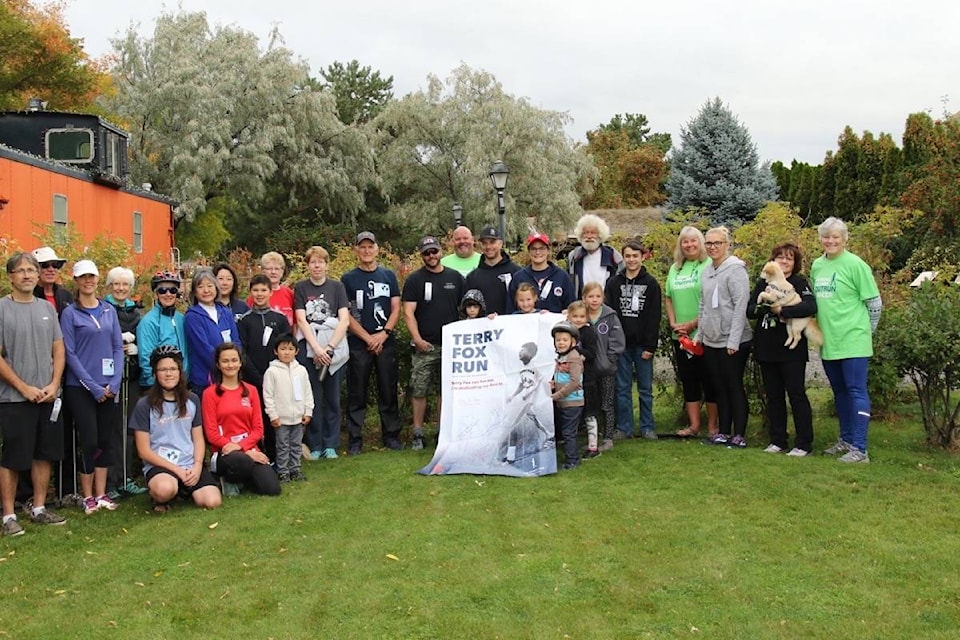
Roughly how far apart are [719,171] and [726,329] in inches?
810

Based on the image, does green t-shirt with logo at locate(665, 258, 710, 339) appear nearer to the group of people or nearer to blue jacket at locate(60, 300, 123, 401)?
the group of people

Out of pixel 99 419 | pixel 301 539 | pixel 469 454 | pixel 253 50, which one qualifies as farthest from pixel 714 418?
pixel 253 50

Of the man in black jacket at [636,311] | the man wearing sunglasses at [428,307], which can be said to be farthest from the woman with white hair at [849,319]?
the man wearing sunglasses at [428,307]

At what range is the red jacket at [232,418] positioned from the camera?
6.68 metres

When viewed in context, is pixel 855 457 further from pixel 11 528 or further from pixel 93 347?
pixel 11 528

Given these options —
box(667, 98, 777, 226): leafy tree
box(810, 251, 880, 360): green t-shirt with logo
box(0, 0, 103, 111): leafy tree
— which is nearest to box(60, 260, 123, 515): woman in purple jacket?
box(810, 251, 880, 360): green t-shirt with logo

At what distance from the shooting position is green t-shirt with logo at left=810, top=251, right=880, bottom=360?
22.7 ft

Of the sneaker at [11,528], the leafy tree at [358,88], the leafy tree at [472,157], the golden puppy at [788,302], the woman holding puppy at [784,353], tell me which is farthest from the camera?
the leafy tree at [358,88]

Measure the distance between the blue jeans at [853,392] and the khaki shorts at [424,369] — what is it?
3.37 metres

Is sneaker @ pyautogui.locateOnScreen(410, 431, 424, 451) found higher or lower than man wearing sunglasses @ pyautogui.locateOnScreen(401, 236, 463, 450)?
lower

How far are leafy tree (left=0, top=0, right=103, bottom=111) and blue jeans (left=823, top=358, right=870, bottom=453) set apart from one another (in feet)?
86.9

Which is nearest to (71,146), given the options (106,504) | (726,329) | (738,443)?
(106,504)

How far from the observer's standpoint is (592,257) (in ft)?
26.9

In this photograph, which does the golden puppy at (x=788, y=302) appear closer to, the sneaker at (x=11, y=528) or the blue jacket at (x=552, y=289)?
the blue jacket at (x=552, y=289)
